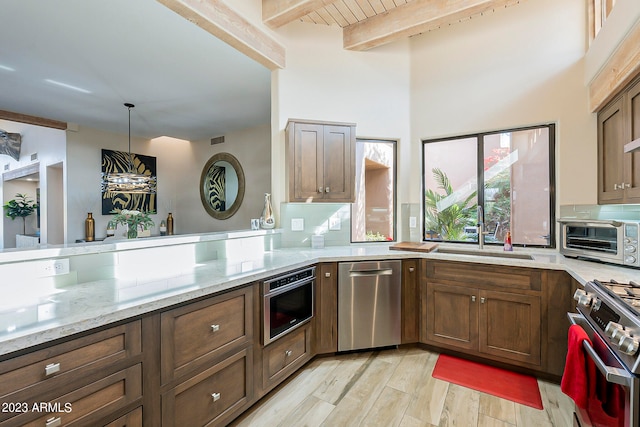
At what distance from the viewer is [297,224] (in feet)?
9.95

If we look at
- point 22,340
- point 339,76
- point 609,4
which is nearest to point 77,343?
point 22,340

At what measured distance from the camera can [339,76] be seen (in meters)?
3.16

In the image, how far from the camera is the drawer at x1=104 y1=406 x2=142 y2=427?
1.16 meters

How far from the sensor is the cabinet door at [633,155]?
1785mm

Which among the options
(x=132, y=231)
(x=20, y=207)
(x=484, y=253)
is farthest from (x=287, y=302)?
(x=20, y=207)

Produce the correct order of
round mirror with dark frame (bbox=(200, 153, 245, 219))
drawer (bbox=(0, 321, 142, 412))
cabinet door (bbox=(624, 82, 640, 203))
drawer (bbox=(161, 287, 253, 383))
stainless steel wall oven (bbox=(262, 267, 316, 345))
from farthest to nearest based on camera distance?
round mirror with dark frame (bbox=(200, 153, 245, 219)), stainless steel wall oven (bbox=(262, 267, 316, 345)), cabinet door (bbox=(624, 82, 640, 203)), drawer (bbox=(161, 287, 253, 383)), drawer (bbox=(0, 321, 142, 412))

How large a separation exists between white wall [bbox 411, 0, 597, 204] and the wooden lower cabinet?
108cm

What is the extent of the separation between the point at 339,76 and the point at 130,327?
9.72ft

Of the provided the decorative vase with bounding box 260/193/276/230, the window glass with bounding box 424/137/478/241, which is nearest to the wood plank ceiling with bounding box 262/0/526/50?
the window glass with bounding box 424/137/478/241

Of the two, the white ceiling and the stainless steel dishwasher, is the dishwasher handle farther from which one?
the white ceiling

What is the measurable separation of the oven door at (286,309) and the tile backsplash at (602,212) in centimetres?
240

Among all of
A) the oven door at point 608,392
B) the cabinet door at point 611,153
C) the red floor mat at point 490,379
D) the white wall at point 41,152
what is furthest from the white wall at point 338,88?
the white wall at point 41,152

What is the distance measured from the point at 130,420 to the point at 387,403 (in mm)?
1540

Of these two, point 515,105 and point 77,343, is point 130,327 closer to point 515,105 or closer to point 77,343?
point 77,343
